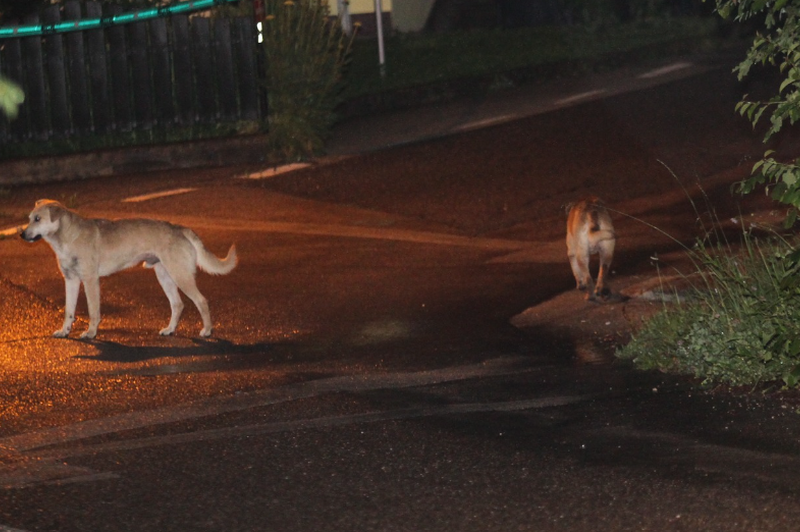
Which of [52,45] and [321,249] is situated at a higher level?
[52,45]

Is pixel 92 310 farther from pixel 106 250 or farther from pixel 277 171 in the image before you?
pixel 277 171

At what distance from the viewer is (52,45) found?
16484 mm

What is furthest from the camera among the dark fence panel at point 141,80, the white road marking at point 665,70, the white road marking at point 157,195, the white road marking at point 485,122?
the white road marking at point 665,70

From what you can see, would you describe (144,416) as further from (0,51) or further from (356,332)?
(0,51)

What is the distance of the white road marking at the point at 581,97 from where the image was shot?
19297 mm

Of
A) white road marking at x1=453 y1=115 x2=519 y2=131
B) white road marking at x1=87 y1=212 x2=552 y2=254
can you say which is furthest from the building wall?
white road marking at x1=87 y1=212 x2=552 y2=254

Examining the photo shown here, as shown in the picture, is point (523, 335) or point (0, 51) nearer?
point (523, 335)

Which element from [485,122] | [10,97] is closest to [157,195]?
[10,97]

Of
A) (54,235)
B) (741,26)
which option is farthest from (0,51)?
(741,26)

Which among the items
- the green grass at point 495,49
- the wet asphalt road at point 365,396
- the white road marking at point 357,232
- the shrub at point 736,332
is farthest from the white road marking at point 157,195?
the shrub at point 736,332

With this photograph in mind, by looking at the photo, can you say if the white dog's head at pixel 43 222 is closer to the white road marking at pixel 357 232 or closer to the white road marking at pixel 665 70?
the white road marking at pixel 357 232

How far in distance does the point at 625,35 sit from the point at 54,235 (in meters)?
18.4

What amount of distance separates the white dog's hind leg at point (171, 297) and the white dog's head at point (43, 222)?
874 mm

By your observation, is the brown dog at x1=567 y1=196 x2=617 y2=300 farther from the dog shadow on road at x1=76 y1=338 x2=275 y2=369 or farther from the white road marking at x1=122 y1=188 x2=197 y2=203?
the white road marking at x1=122 y1=188 x2=197 y2=203
